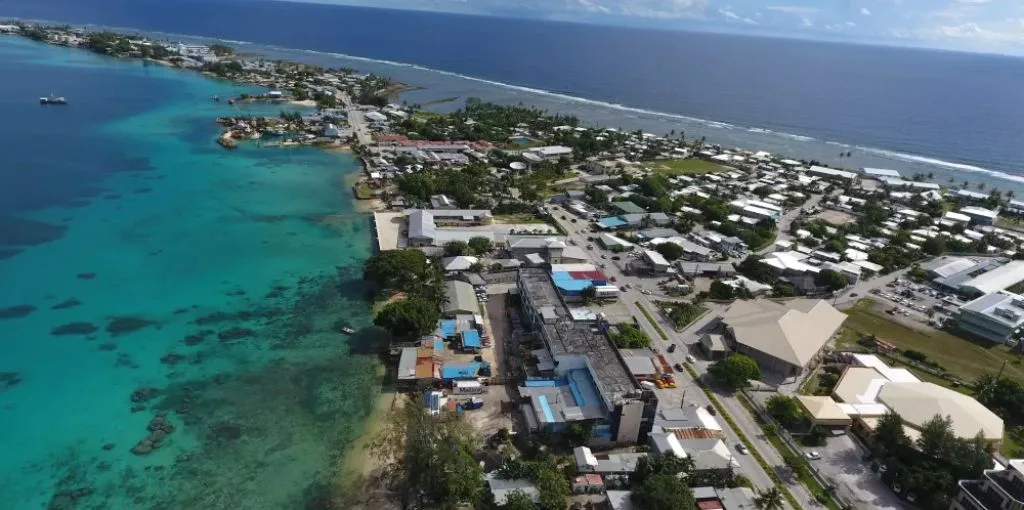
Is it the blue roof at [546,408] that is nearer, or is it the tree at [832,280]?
the blue roof at [546,408]

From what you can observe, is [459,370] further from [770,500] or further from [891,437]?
[891,437]

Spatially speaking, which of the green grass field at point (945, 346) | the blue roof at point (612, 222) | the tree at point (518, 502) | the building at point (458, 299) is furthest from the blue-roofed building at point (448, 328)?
the green grass field at point (945, 346)

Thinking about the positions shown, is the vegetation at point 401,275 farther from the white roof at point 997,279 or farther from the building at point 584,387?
the white roof at point 997,279

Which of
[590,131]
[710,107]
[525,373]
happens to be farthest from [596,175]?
[710,107]

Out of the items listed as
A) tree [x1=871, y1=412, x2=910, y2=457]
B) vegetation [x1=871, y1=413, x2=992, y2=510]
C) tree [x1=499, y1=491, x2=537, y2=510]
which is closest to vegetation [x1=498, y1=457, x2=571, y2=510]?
tree [x1=499, y1=491, x2=537, y2=510]

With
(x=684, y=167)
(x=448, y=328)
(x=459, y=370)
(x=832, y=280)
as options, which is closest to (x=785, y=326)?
(x=832, y=280)

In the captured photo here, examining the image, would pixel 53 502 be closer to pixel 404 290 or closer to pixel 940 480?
pixel 404 290

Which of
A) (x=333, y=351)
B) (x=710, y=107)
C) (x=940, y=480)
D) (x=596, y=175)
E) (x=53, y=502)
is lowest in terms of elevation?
(x=53, y=502)
